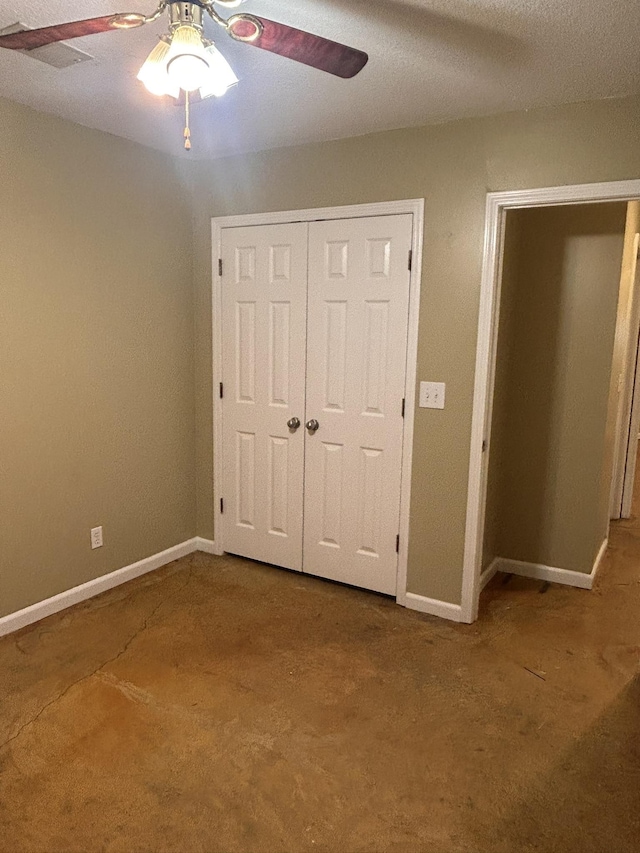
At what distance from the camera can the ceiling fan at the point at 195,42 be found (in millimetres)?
1399

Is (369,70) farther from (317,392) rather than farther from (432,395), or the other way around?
(317,392)

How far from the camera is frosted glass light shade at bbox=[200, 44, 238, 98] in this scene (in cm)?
151

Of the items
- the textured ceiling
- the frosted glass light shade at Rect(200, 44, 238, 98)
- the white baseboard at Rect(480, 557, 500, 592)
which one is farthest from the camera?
the white baseboard at Rect(480, 557, 500, 592)

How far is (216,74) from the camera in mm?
1535

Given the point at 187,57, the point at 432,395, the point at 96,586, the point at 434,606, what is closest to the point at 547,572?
the point at 434,606

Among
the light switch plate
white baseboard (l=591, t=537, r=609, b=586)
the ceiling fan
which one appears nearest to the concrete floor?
white baseboard (l=591, t=537, r=609, b=586)

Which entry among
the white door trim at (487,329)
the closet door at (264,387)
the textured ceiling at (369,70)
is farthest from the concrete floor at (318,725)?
the textured ceiling at (369,70)

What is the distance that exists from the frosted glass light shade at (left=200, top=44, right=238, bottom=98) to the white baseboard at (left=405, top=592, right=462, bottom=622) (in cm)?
242

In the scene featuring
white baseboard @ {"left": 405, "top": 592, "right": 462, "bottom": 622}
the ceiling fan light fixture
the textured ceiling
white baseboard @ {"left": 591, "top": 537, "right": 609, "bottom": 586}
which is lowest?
white baseboard @ {"left": 405, "top": 592, "right": 462, "bottom": 622}

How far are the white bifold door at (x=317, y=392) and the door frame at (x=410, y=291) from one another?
0.03 meters

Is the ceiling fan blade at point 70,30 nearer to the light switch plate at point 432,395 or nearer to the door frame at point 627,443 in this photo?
the light switch plate at point 432,395

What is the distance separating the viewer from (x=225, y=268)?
341 cm

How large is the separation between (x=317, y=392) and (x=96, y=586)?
1.55 meters

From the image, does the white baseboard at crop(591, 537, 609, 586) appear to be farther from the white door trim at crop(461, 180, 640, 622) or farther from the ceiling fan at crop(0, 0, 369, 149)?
the ceiling fan at crop(0, 0, 369, 149)
